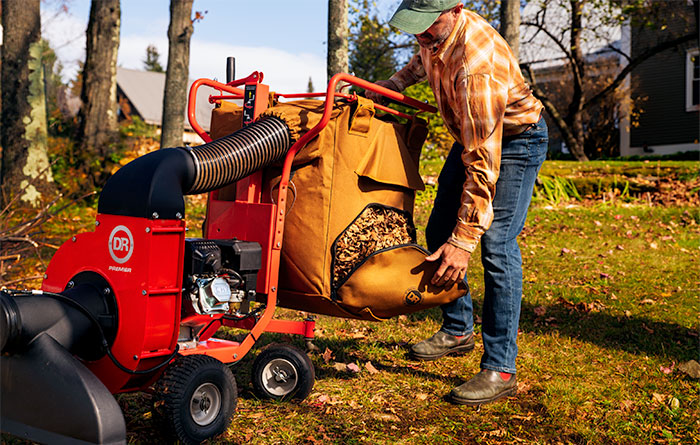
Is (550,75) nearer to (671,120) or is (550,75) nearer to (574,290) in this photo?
(671,120)

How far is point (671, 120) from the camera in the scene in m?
21.3

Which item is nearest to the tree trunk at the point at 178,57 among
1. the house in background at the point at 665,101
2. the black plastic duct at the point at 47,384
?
the black plastic duct at the point at 47,384

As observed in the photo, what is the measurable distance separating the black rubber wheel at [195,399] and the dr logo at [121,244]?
1.57 feet

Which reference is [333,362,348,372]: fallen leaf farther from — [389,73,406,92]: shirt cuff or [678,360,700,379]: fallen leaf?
[678,360,700,379]: fallen leaf

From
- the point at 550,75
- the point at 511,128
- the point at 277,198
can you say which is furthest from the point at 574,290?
the point at 550,75

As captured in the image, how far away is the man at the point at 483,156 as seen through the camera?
2971 mm

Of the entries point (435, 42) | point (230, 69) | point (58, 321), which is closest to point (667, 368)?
point (435, 42)

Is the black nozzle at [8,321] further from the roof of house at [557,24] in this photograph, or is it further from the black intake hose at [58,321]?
the roof of house at [557,24]

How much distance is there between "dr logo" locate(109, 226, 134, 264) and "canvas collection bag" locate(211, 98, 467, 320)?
756 millimetres

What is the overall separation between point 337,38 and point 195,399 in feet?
15.9

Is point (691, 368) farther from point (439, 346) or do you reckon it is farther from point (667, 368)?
point (439, 346)

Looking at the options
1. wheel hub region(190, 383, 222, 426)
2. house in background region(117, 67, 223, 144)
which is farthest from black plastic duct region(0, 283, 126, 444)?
house in background region(117, 67, 223, 144)

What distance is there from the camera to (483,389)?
10.7ft

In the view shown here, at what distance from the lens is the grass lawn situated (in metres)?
2.92
